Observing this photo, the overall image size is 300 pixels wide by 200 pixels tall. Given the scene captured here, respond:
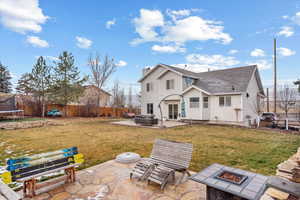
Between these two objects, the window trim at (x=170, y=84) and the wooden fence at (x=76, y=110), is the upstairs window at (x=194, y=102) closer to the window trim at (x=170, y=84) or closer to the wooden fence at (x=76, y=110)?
the window trim at (x=170, y=84)

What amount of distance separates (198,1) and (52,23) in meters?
10.8

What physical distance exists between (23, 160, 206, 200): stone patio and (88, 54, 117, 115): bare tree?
21853 mm

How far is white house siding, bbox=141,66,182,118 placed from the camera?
16812 mm

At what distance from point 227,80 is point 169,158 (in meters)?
15.5

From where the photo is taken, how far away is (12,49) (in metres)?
13.1

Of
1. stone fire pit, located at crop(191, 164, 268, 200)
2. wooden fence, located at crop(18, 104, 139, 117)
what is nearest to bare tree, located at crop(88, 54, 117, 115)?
wooden fence, located at crop(18, 104, 139, 117)

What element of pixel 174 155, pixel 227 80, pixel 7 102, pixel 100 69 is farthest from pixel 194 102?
pixel 7 102

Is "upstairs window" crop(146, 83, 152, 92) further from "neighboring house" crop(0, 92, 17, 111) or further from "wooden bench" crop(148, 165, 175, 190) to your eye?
"wooden bench" crop(148, 165, 175, 190)

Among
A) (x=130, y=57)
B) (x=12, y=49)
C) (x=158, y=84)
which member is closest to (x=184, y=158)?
(x=158, y=84)

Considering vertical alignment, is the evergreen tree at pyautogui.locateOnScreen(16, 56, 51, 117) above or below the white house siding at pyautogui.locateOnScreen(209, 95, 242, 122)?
above

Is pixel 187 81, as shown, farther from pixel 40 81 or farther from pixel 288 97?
pixel 40 81

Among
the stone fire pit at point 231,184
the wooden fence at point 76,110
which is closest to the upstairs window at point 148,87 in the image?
the wooden fence at point 76,110

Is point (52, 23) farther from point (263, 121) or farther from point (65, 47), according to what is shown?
point (263, 121)

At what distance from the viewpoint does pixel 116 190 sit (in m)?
2.97
